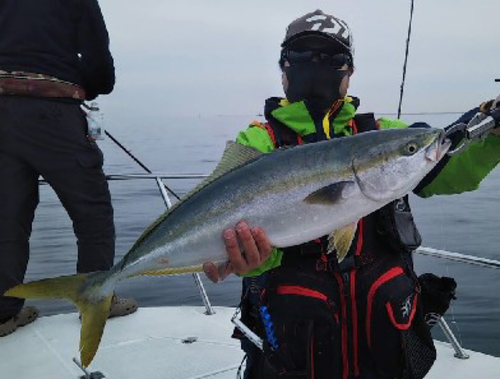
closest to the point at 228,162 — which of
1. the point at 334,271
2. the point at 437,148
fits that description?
the point at 334,271

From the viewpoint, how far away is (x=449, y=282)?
2.67 m

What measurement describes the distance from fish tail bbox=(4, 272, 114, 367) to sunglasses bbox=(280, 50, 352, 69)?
1378 mm

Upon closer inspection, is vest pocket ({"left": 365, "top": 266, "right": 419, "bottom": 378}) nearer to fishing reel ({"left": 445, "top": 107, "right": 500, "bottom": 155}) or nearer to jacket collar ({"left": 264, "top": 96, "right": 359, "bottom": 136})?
fishing reel ({"left": 445, "top": 107, "right": 500, "bottom": 155})

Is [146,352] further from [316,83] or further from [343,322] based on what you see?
[316,83]

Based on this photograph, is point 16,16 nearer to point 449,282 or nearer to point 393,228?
point 393,228

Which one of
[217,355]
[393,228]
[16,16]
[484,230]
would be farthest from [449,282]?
[484,230]

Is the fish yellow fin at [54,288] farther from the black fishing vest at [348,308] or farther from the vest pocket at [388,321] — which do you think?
the vest pocket at [388,321]

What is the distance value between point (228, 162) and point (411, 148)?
0.80 meters

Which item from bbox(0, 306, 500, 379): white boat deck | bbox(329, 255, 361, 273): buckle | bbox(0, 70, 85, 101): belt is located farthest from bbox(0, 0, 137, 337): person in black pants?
bbox(329, 255, 361, 273): buckle

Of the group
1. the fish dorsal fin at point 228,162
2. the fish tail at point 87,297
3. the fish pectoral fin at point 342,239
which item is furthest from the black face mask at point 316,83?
the fish tail at point 87,297

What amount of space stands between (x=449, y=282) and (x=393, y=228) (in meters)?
0.49

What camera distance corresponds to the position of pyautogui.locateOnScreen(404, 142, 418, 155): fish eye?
2223 mm

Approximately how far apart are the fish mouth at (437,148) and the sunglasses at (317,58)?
711 mm

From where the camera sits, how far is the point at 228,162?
2.46m
